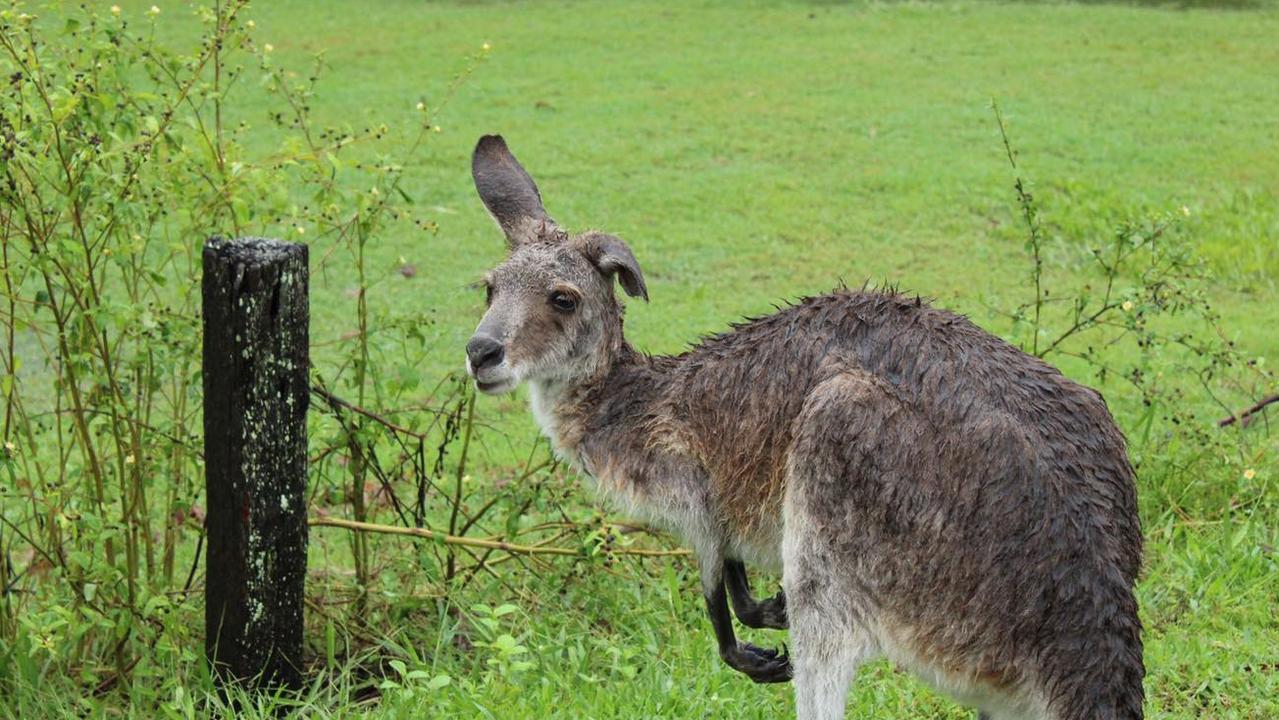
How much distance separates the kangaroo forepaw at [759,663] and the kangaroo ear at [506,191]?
137cm

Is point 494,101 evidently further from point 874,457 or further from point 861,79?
point 874,457

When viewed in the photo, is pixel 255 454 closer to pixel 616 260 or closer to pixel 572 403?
pixel 572 403

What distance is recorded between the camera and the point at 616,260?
437cm

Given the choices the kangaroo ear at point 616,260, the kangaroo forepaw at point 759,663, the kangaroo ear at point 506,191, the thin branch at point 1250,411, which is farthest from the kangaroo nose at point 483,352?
the thin branch at point 1250,411

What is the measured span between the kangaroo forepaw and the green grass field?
46 centimetres

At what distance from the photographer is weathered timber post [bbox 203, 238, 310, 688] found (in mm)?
4668

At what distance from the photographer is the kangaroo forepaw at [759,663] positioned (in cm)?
438

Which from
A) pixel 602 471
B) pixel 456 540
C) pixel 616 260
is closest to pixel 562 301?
pixel 616 260

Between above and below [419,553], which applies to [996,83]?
above

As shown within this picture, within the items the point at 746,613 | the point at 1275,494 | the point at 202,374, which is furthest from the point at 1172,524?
the point at 202,374

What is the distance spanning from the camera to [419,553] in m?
5.62

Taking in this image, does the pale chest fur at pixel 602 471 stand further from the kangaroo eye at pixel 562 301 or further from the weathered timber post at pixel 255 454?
the weathered timber post at pixel 255 454

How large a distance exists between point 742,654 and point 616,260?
1156mm

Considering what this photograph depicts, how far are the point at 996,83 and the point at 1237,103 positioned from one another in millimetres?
1964
